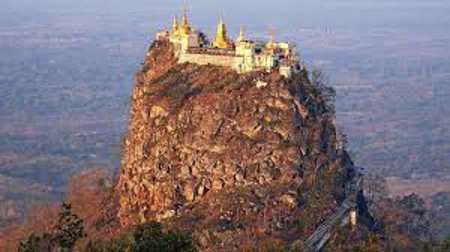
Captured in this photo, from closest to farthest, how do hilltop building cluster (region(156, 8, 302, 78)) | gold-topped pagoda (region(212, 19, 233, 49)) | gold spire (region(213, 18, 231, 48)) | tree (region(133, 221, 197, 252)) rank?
tree (region(133, 221, 197, 252)), hilltop building cluster (region(156, 8, 302, 78)), gold-topped pagoda (region(212, 19, 233, 49)), gold spire (region(213, 18, 231, 48))

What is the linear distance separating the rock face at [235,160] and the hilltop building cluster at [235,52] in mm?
695

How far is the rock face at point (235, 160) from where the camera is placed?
5184 centimetres

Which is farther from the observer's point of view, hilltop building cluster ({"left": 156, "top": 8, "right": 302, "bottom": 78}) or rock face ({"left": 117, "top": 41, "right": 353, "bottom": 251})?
hilltop building cluster ({"left": 156, "top": 8, "right": 302, "bottom": 78})

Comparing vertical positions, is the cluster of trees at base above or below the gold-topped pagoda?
below

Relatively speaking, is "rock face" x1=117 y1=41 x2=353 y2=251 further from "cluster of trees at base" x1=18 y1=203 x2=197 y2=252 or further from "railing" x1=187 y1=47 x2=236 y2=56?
"cluster of trees at base" x1=18 y1=203 x2=197 y2=252

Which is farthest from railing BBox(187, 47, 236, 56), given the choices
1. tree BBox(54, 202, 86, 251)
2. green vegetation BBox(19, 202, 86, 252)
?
tree BBox(54, 202, 86, 251)

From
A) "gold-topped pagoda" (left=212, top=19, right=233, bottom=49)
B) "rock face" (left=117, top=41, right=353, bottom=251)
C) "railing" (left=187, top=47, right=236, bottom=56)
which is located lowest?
"rock face" (left=117, top=41, right=353, bottom=251)

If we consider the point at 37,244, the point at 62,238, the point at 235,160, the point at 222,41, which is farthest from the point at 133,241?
the point at 222,41

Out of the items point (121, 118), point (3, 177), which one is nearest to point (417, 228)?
point (3, 177)

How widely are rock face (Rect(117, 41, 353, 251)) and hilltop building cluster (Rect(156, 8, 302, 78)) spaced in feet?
2.28

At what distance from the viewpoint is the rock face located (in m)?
51.8

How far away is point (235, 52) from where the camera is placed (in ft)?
196

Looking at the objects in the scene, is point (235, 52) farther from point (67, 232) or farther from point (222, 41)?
point (67, 232)

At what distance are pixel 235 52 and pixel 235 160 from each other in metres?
7.70
